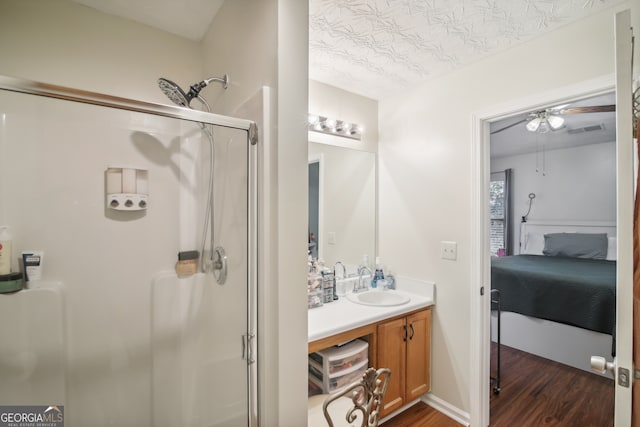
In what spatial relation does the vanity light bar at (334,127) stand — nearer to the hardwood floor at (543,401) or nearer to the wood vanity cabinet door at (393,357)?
the wood vanity cabinet door at (393,357)

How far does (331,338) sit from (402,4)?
5.77ft

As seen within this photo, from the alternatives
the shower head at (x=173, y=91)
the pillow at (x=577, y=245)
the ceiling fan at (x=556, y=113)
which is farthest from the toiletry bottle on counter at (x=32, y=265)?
the pillow at (x=577, y=245)

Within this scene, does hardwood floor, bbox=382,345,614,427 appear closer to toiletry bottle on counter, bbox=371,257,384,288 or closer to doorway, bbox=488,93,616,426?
doorway, bbox=488,93,616,426

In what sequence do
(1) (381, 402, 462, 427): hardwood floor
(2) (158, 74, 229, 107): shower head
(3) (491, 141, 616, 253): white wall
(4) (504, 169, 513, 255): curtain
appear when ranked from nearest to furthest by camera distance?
A: (2) (158, 74, 229, 107): shower head, (1) (381, 402, 462, 427): hardwood floor, (3) (491, 141, 616, 253): white wall, (4) (504, 169, 513, 255): curtain

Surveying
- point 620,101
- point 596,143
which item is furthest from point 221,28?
point 596,143

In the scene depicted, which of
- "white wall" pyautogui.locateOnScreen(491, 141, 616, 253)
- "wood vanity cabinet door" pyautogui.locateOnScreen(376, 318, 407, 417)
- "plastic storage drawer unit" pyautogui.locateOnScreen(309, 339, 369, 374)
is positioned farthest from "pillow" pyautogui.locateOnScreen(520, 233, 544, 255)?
"plastic storage drawer unit" pyautogui.locateOnScreen(309, 339, 369, 374)

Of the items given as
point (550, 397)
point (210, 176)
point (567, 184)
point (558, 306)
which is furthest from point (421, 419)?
point (567, 184)

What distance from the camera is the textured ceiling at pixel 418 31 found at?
4.60 ft

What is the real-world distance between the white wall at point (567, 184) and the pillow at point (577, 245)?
36cm

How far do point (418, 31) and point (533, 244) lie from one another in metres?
4.84

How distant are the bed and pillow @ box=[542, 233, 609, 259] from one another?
6.3 inches

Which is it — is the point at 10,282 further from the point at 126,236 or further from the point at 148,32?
the point at 148,32

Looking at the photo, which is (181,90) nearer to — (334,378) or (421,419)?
(334,378)

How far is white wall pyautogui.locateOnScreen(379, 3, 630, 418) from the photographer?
5.11ft
